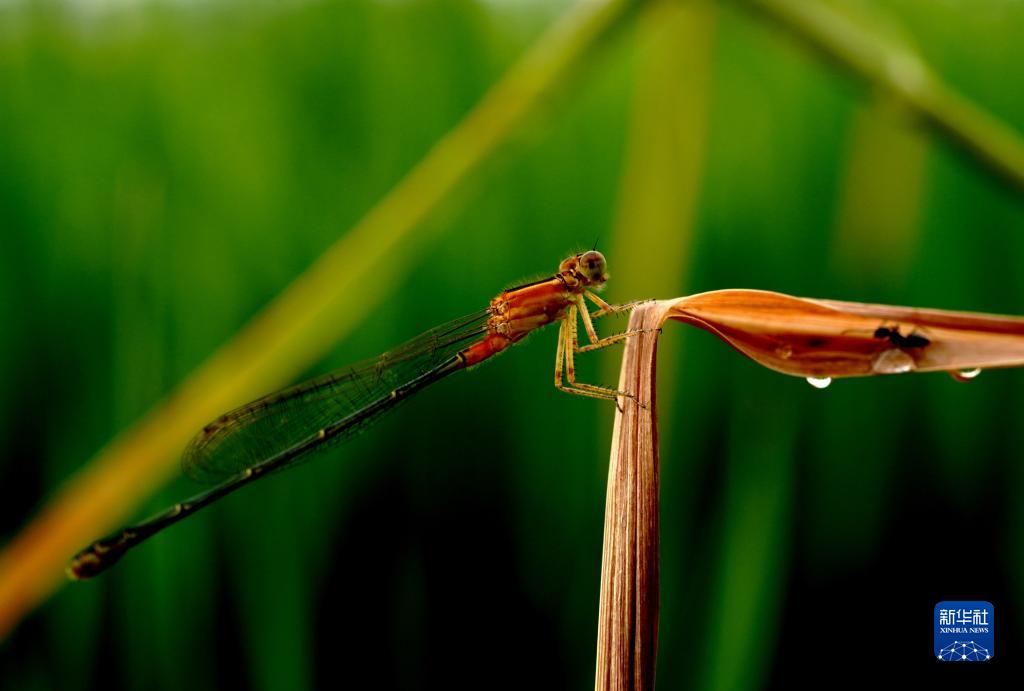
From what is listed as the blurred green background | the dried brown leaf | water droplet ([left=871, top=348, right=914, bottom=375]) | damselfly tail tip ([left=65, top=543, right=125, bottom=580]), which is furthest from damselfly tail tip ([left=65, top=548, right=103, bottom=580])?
water droplet ([left=871, top=348, right=914, bottom=375])

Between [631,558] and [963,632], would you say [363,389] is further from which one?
[963,632]

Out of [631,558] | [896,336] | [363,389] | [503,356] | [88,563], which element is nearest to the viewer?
[631,558]

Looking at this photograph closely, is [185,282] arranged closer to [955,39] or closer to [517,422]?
[517,422]

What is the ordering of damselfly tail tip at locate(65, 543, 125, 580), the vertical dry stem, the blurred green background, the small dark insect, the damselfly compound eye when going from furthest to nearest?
the blurred green background, the damselfly compound eye, damselfly tail tip at locate(65, 543, 125, 580), the small dark insect, the vertical dry stem

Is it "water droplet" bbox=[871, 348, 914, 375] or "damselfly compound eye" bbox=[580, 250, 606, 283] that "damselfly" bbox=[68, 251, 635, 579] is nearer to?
"damselfly compound eye" bbox=[580, 250, 606, 283]

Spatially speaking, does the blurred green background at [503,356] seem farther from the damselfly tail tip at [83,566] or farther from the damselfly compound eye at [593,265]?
the damselfly tail tip at [83,566]

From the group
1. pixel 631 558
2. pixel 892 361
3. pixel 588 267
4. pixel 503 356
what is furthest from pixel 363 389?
pixel 892 361

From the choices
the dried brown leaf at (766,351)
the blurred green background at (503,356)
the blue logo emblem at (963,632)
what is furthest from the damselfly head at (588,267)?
the blue logo emblem at (963,632)
